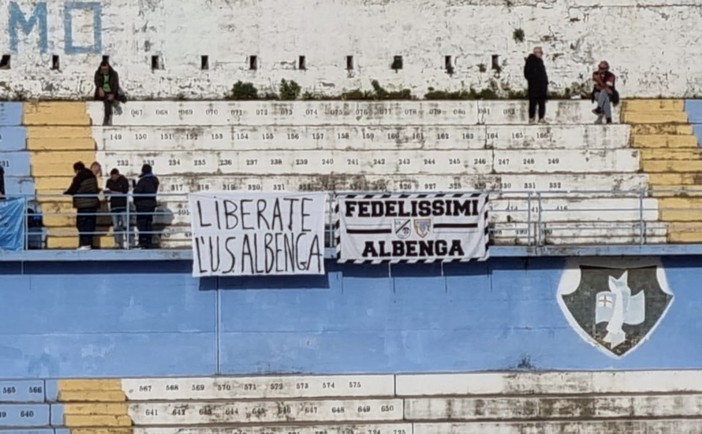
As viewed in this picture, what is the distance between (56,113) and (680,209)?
9.14 m

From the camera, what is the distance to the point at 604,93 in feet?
83.7

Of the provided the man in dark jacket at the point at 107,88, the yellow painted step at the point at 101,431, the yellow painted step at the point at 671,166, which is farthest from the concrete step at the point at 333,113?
the yellow painted step at the point at 101,431

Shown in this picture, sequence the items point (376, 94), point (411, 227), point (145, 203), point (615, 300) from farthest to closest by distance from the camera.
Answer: point (376, 94) < point (615, 300) < point (145, 203) < point (411, 227)

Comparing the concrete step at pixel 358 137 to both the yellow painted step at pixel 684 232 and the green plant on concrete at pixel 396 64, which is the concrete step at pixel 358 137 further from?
the green plant on concrete at pixel 396 64

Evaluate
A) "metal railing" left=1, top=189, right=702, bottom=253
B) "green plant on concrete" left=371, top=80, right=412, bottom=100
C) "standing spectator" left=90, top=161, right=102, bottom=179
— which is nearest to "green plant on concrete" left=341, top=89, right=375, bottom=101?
"green plant on concrete" left=371, top=80, right=412, bottom=100

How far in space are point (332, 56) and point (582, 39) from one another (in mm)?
3968

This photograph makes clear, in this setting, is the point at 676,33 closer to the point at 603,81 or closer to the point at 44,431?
the point at 603,81

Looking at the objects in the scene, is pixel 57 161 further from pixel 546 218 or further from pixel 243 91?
pixel 546 218

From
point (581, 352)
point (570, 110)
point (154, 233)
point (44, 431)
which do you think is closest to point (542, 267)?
point (581, 352)

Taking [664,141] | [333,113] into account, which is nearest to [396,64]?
[333,113]

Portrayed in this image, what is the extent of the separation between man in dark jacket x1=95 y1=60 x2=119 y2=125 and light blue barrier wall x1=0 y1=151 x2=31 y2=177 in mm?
1340

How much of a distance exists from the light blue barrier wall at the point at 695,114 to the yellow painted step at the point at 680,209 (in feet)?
5.08

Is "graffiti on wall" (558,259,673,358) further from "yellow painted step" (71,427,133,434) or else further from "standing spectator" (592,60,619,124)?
"yellow painted step" (71,427,133,434)

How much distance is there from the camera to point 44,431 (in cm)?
2169
